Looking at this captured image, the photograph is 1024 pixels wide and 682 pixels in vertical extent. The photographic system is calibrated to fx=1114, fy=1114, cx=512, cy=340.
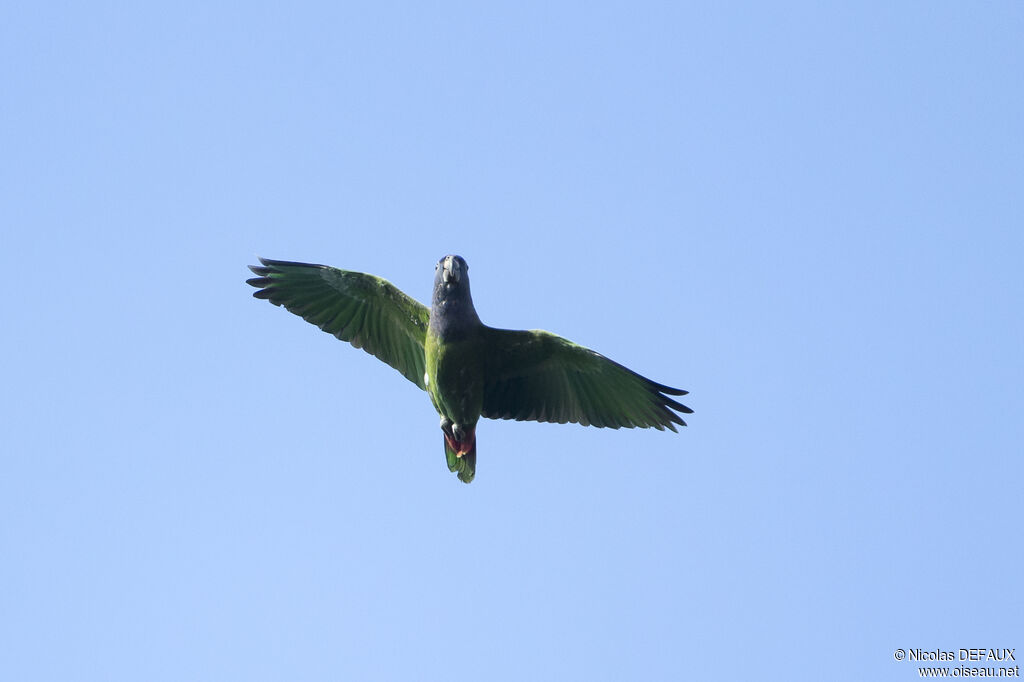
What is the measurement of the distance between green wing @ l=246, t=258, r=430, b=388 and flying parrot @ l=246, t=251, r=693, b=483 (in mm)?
12

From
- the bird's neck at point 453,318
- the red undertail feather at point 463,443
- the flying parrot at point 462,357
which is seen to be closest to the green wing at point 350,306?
the flying parrot at point 462,357

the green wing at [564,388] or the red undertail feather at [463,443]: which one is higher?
the green wing at [564,388]

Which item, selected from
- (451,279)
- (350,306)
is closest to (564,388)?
(451,279)

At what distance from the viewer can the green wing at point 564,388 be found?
12.8 meters

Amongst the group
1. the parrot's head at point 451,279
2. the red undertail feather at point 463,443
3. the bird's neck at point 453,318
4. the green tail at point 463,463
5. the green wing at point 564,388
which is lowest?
the green tail at point 463,463

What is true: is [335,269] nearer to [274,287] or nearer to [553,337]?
[274,287]

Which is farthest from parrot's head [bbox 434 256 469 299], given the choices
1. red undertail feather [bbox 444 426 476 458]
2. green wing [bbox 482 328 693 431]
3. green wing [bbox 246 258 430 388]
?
red undertail feather [bbox 444 426 476 458]

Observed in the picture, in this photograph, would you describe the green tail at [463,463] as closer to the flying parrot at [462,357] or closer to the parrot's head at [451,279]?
the flying parrot at [462,357]

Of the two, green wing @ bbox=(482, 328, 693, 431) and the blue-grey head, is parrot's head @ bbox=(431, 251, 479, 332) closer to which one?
the blue-grey head

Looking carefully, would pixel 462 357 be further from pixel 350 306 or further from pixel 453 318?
pixel 350 306

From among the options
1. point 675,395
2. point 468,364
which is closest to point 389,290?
point 468,364

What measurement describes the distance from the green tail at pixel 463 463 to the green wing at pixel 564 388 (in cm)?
53

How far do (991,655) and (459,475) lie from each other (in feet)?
20.0

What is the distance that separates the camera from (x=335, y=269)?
534 inches
